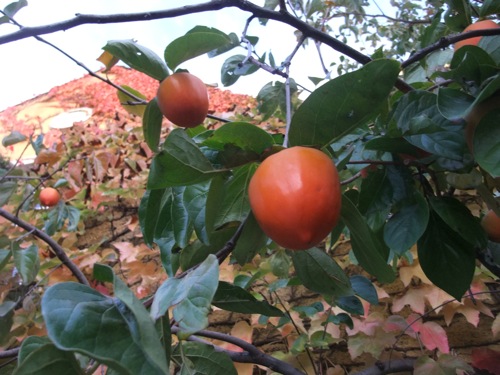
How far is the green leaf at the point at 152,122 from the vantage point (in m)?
0.72

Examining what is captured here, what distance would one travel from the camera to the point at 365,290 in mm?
863

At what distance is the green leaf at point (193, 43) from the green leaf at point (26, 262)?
2.69 feet

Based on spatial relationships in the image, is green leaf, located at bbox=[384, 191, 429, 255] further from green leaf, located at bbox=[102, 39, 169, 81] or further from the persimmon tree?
green leaf, located at bbox=[102, 39, 169, 81]

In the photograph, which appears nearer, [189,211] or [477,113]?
[477,113]

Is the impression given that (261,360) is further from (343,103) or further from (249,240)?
(343,103)

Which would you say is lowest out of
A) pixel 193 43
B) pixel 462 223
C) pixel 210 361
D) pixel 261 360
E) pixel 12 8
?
pixel 261 360

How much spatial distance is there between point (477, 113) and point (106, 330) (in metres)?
0.41

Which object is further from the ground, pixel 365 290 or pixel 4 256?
pixel 4 256

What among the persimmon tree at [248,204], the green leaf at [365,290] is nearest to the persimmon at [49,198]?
the persimmon tree at [248,204]

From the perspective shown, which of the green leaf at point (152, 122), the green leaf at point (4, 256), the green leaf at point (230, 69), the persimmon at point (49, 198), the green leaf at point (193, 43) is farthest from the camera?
the persimmon at point (49, 198)

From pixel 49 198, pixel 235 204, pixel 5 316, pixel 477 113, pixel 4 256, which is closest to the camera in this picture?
pixel 477 113

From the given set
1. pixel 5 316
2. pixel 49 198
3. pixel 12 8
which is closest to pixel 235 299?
pixel 12 8

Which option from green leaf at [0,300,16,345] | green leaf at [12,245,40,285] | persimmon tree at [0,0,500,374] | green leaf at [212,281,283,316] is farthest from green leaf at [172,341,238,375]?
green leaf at [0,300,16,345]

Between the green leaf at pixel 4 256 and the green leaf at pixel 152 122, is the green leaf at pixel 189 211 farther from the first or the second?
the green leaf at pixel 4 256
